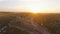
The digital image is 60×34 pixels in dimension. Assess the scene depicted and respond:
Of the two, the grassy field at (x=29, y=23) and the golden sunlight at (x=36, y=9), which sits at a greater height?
the golden sunlight at (x=36, y=9)

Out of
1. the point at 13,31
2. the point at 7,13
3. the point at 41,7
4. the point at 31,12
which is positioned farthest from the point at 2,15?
the point at 41,7

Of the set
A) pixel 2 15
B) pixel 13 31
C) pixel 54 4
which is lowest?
pixel 13 31

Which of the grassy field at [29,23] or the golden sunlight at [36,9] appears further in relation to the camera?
the golden sunlight at [36,9]

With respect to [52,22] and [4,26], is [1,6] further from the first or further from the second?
[52,22]

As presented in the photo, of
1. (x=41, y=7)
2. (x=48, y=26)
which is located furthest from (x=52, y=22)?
(x=41, y=7)

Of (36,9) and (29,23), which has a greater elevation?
(36,9)

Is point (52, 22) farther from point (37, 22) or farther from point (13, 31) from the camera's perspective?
point (13, 31)

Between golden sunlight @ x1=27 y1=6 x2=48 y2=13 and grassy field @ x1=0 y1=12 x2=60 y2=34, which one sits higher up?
golden sunlight @ x1=27 y1=6 x2=48 y2=13

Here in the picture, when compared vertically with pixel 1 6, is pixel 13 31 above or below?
below

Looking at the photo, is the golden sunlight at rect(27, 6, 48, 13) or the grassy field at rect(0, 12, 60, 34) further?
the golden sunlight at rect(27, 6, 48, 13)

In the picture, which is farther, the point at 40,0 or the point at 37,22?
the point at 40,0
